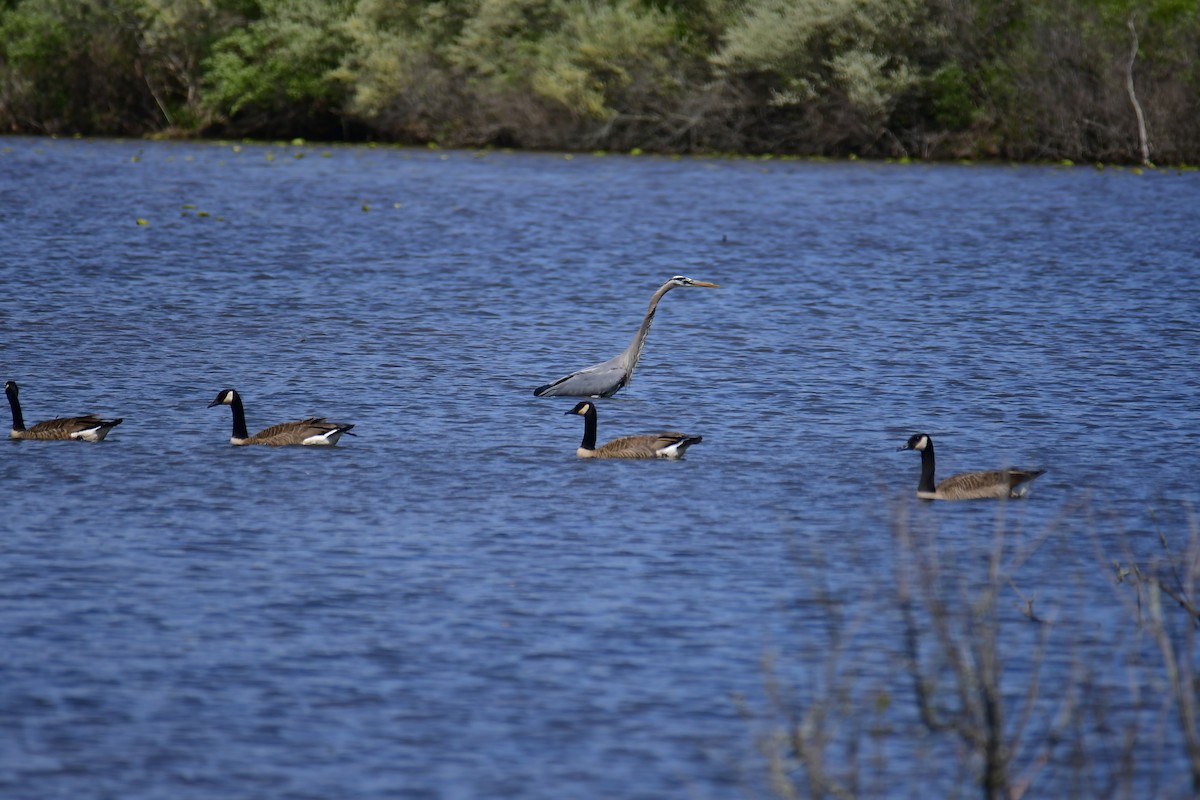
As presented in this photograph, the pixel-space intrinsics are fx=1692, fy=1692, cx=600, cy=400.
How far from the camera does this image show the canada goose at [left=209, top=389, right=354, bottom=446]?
1497 centimetres

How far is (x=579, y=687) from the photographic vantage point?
9156 mm

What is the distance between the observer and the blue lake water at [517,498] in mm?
8531

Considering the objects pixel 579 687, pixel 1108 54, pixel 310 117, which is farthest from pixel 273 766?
pixel 310 117

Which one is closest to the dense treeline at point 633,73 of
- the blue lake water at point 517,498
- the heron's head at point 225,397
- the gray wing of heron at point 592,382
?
the blue lake water at point 517,498

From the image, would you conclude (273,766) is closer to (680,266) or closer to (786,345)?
(786,345)

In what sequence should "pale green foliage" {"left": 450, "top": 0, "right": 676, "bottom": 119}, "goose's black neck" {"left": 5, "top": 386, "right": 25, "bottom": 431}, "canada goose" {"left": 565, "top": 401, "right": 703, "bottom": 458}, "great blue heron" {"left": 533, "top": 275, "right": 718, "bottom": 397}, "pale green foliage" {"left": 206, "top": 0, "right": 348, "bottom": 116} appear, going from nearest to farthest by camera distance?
"canada goose" {"left": 565, "top": 401, "right": 703, "bottom": 458}, "goose's black neck" {"left": 5, "top": 386, "right": 25, "bottom": 431}, "great blue heron" {"left": 533, "top": 275, "right": 718, "bottom": 397}, "pale green foliage" {"left": 450, "top": 0, "right": 676, "bottom": 119}, "pale green foliage" {"left": 206, "top": 0, "right": 348, "bottom": 116}

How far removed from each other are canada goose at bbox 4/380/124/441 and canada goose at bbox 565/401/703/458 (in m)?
4.18

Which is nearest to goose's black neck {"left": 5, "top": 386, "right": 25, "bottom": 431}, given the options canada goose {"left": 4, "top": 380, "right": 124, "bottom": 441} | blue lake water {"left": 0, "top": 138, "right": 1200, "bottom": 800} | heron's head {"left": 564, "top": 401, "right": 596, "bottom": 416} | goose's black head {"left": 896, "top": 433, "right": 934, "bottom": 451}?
canada goose {"left": 4, "top": 380, "right": 124, "bottom": 441}

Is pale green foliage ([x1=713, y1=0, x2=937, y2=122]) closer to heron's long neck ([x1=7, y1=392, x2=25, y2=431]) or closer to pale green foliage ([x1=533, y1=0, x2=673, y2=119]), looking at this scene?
pale green foliage ([x1=533, y1=0, x2=673, y2=119])

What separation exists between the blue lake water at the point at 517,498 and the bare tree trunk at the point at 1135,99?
19.6 meters

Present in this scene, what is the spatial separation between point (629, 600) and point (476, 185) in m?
37.7

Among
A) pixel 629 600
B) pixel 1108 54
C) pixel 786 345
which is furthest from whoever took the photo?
pixel 1108 54

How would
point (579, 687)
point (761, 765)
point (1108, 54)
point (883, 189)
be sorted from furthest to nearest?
point (1108, 54)
point (883, 189)
point (579, 687)
point (761, 765)

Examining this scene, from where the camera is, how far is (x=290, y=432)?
15078mm
